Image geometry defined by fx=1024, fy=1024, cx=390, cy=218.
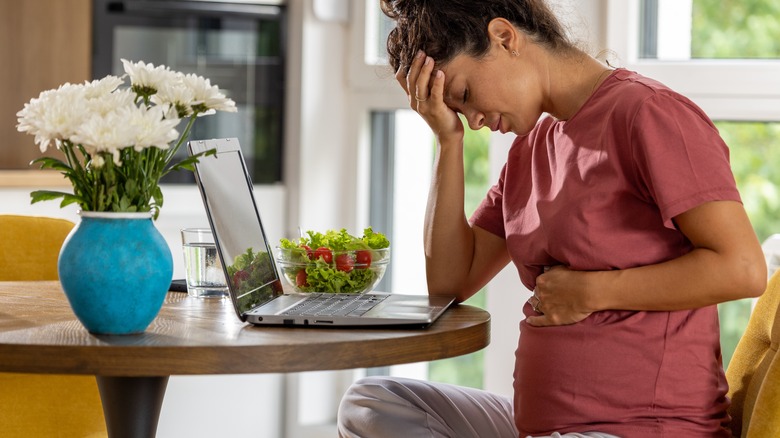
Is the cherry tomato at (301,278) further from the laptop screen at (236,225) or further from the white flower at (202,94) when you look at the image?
the white flower at (202,94)

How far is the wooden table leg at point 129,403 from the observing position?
148 cm

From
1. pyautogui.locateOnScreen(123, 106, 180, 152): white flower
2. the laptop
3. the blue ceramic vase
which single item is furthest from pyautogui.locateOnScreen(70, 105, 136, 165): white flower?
the laptop

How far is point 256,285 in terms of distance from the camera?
5.16 feet

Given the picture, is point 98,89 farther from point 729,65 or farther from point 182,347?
point 729,65

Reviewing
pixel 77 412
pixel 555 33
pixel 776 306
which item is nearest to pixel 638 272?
pixel 776 306

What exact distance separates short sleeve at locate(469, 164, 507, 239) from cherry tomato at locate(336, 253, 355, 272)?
0.29m

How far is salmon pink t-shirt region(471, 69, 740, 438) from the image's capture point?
142 centimetres

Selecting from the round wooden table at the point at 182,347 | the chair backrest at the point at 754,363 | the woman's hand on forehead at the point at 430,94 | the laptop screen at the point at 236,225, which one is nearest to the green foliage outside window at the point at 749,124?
the chair backrest at the point at 754,363

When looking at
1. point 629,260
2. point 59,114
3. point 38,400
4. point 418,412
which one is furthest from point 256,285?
point 38,400

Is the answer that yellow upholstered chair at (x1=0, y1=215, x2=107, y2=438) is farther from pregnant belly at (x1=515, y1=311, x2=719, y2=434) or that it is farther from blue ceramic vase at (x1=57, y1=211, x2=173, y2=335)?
pregnant belly at (x1=515, y1=311, x2=719, y2=434)

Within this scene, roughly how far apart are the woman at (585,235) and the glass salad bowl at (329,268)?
17 centimetres

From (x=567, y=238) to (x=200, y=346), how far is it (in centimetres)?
60

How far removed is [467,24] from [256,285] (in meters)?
0.52

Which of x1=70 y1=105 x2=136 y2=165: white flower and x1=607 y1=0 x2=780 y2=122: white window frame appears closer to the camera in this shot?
x1=70 y1=105 x2=136 y2=165: white flower
